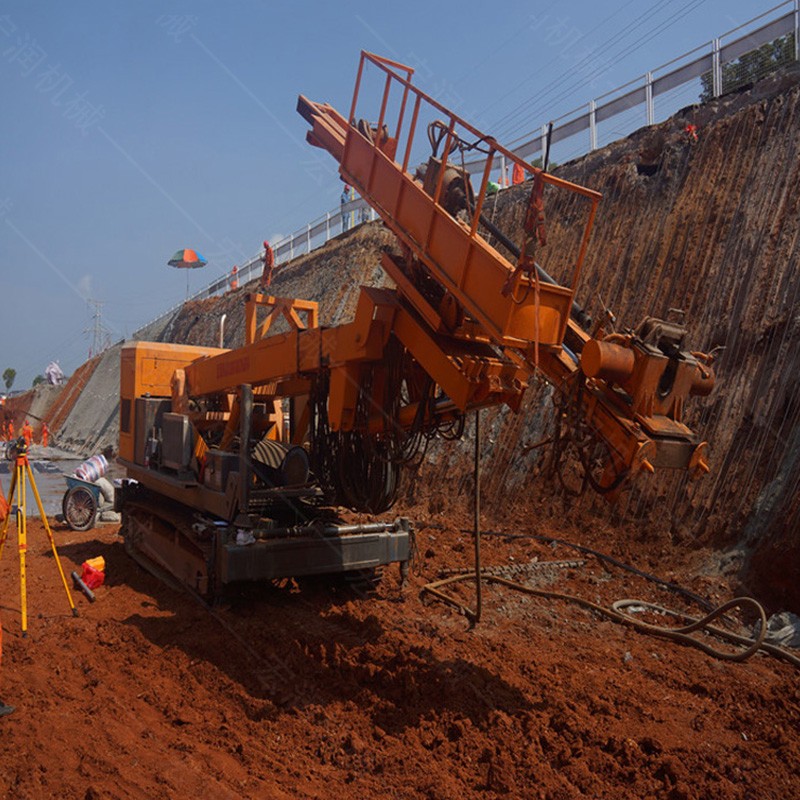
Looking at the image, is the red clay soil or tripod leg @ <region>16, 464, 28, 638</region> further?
tripod leg @ <region>16, 464, 28, 638</region>

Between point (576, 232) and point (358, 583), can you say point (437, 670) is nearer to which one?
point (358, 583)

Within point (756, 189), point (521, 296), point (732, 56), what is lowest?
point (521, 296)

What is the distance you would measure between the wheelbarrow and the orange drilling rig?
2.98 meters

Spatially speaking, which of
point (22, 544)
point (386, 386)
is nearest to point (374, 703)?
point (386, 386)

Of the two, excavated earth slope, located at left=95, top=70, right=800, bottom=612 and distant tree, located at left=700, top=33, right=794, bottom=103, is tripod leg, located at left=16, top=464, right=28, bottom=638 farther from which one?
distant tree, located at left=700, top=33, right=794, bottom=103

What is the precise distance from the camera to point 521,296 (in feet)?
15.9

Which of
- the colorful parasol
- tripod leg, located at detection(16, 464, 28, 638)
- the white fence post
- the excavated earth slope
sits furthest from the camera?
the colorful parasol

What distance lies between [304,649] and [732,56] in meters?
11.8

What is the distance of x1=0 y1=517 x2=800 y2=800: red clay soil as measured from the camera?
165 inches

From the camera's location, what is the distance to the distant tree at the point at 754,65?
1150cm

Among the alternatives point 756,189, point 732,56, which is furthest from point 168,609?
point 732,56

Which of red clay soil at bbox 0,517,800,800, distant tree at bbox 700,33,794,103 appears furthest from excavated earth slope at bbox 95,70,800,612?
red clay soil at bbox 0,517,800,800

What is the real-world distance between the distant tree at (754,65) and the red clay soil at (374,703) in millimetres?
8344

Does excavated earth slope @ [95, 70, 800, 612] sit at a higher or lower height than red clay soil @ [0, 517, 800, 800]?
higher
